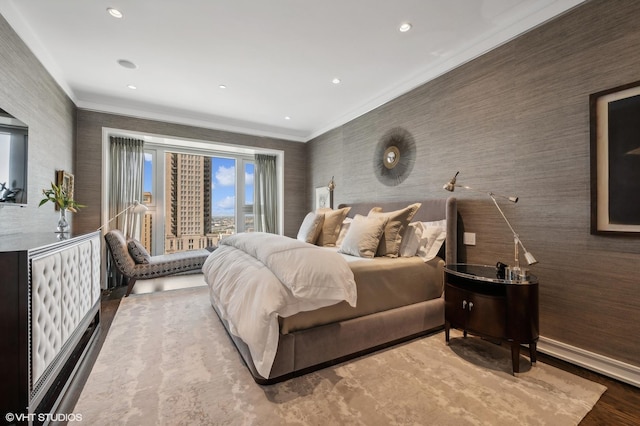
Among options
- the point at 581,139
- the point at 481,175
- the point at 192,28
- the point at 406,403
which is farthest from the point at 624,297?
the point at 192,28

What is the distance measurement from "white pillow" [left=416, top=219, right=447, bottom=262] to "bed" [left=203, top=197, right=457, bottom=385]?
0.03 meters

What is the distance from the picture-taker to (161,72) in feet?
10.7

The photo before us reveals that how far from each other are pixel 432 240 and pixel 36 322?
9.70 ft

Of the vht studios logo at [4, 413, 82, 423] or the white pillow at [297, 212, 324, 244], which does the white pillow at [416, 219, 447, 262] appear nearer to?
the white pillow at [297, 212, 324, 244]

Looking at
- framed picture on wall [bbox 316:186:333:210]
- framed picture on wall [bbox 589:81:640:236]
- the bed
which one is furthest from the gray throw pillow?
framed picture on wall [bbox 589:81:640:236]

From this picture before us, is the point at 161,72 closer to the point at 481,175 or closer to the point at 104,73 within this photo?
the point at 104,73

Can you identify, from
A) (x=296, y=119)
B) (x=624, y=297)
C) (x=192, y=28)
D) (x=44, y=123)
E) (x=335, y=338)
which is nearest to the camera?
(x=624, y=297)

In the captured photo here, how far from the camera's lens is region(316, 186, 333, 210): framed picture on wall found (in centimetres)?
499

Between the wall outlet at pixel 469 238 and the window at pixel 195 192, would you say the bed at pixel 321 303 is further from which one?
the window at pixel 195 192

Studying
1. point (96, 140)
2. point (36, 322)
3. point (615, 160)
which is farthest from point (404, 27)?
point (96, 140)

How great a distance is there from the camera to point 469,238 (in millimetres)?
2729

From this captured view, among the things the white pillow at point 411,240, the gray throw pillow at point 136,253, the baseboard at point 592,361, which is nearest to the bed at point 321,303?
the white pillow at point 411,240

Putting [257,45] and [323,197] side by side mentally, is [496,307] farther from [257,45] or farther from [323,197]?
[323,197]

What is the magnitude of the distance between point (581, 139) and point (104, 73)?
16.2 ft
